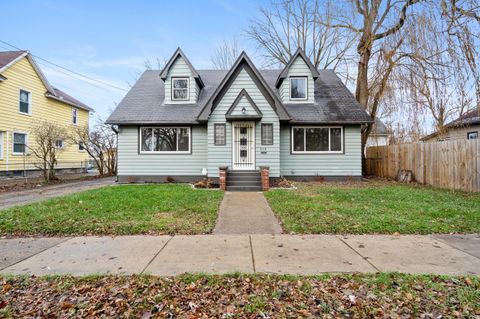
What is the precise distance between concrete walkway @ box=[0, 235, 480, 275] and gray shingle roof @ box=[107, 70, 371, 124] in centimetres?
872

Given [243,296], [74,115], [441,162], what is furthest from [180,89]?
[74,115]

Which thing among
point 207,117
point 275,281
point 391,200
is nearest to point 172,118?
point 207,117

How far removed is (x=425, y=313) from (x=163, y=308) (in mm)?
2803

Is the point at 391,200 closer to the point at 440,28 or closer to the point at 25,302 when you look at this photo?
the point at 440,28

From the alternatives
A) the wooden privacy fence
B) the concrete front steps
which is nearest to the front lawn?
the concrete front steps

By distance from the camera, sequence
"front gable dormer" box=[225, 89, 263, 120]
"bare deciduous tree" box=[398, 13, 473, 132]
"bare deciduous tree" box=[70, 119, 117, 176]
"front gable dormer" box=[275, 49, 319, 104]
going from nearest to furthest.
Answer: "bare deciduous tree" box=[398, 13, 473, 132]
"front gable dormer" box=[225, 89, 263, 120]
"front gable dormer" box=[275, 49, 319, 104]
"bare deciduous tree" box=[70, 119, 117, 176]

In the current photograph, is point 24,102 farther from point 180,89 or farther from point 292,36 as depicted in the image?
point 292,36

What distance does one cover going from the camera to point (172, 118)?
43.3ft

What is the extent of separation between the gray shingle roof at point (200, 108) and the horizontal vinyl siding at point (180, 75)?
377mm

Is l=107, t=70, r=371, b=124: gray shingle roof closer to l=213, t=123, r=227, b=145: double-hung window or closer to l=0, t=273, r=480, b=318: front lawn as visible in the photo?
l=213, t=123, r=227, b=145: double-hung window

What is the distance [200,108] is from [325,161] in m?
7.38

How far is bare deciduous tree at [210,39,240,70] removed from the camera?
2602cm

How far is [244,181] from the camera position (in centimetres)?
1166

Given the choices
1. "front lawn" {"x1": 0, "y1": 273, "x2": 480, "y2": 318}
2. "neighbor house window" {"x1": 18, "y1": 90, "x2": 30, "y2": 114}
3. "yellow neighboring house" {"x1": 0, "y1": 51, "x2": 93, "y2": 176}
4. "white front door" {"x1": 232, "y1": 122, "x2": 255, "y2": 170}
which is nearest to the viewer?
"front lawn" {"x1": 0, "y1": 273, "x2": 480, "y2": 318}
